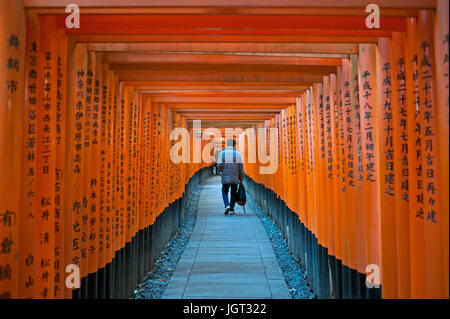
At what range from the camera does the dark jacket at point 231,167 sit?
9.65 metres

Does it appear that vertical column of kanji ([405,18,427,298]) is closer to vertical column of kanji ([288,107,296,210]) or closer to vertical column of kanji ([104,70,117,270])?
vertical column of kanji ([104,70,117,270])

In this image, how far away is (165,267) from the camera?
543 centimetres

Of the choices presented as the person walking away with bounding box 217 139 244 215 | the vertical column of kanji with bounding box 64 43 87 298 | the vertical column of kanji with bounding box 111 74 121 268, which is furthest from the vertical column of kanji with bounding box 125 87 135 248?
the person walking away with bounding box 217 139 244 215

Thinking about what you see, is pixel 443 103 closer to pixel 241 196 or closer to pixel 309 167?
pixel 309 167

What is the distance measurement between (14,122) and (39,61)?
1.70ft

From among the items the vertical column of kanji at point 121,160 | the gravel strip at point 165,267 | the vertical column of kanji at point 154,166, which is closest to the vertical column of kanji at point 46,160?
the vertical column of kanji at point 121,160

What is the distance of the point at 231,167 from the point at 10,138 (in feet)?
26.4

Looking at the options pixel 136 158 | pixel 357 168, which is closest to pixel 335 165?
pixel 357 168

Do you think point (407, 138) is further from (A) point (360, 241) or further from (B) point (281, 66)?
(B) point (281, 66)

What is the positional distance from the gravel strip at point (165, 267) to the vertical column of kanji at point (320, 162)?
2.14 m

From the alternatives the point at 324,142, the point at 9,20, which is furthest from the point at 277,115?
the point at 9,20

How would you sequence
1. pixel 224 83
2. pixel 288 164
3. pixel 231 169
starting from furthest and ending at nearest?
pixel 231 169 → pixel 288 164 → pixel 224 83

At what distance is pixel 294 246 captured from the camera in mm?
5836

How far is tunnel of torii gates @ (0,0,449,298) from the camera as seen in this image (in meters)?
1.80
